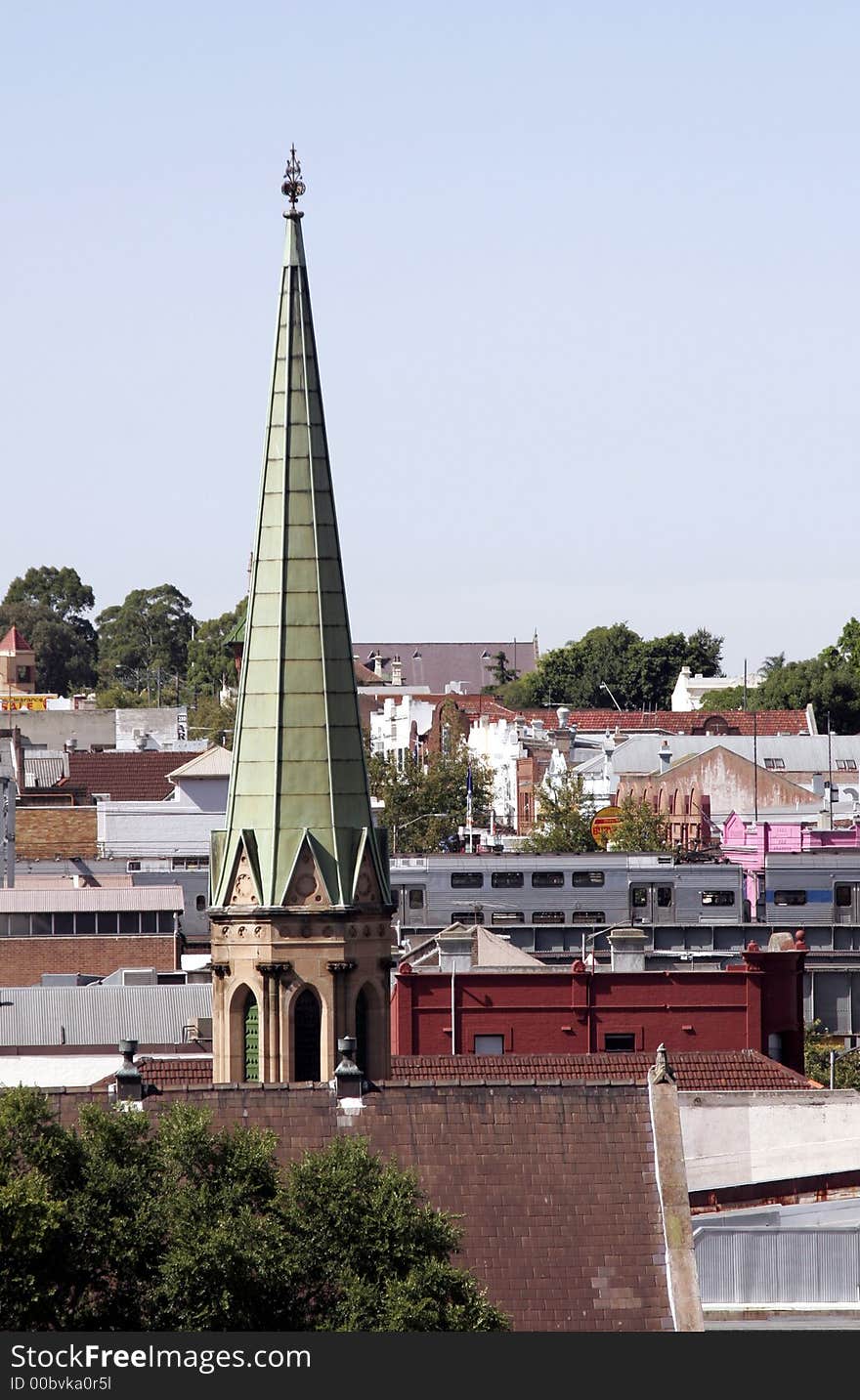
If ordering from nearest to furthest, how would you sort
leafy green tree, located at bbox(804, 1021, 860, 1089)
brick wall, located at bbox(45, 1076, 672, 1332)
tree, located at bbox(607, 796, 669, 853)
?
1. brick wall, located at bbox(45, 1076, 672, 1332)
2. leafy green tree, located at bbox(804, 1021, 860, 1089)
3. tree, located at bbox(607, 796, 669, 853)

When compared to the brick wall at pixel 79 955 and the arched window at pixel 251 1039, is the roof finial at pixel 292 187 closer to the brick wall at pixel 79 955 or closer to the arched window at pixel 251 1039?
the arched window at pixel 251 1039

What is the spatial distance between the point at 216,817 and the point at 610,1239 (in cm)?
10276

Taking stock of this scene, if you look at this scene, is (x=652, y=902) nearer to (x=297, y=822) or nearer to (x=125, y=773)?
(x=297, y=822)

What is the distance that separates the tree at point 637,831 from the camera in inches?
5502

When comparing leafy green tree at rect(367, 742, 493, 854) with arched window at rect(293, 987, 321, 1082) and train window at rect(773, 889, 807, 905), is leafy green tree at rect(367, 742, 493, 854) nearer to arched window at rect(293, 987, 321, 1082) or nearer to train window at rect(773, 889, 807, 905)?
train window at rect(773, 889, 807, 905)

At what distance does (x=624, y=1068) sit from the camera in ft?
199

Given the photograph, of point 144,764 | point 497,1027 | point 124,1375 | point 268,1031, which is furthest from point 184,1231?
point 144,764

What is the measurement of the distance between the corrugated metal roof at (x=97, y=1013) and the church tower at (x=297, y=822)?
26.1m

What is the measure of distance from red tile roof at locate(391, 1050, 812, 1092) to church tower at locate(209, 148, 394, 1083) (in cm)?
780

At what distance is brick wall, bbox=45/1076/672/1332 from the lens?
4203cm

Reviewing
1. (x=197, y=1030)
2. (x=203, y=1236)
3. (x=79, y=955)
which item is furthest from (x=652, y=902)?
(x=203, y=1236)

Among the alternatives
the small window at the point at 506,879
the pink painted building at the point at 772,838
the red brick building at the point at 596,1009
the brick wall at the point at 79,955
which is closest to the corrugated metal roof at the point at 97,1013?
the red brick building at the point at 596,1009

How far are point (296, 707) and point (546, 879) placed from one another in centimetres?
5179

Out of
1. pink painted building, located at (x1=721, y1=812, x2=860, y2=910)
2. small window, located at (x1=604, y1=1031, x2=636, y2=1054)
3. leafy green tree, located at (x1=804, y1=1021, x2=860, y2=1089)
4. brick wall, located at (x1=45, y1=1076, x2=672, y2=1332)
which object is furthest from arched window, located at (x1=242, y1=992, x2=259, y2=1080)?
pink painted building, located at (x1=721, y1=812, x2=860, y2=910)
